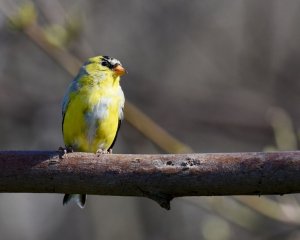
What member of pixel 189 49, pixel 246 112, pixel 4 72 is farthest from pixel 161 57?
pixel 4 72

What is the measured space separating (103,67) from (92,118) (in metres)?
0.78

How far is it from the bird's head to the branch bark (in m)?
1.88

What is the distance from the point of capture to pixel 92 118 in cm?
545

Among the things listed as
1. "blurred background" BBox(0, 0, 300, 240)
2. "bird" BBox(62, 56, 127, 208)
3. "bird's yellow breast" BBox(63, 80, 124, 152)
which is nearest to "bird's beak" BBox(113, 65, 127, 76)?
"bird" BBox(62, 56, 127, 208)

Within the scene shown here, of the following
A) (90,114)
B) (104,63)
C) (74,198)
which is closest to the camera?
(74,198)

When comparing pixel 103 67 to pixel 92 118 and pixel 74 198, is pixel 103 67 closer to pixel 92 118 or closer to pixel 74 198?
pixel 92 118

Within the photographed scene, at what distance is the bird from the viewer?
5.46m

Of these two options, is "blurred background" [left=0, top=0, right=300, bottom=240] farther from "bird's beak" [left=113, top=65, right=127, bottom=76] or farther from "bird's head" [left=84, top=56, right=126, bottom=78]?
"bird's beak" [left=113, top=65, right=127, bottom=76]

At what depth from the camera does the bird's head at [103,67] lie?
19.6ft

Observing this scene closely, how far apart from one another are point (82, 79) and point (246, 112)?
330 centimetres

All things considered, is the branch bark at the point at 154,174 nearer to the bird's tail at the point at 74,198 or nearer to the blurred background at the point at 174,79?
the bird's tail at the point at 74,198

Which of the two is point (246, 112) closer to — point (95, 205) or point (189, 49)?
point (189, 49)

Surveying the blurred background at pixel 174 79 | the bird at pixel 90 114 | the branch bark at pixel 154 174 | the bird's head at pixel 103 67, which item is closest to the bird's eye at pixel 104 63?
the bird's head at pixel 103 67

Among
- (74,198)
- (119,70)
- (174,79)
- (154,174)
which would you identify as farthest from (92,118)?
(174,79)
